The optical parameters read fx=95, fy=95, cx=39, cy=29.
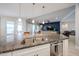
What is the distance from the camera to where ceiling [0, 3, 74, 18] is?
1.42m

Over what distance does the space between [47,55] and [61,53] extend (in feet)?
0.79

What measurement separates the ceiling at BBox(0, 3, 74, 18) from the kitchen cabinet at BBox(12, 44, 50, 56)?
0.52 meters

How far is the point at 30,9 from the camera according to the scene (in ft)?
4.87

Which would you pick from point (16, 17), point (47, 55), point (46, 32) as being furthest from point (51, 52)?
point (16, 17)

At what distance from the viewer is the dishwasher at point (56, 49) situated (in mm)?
1540

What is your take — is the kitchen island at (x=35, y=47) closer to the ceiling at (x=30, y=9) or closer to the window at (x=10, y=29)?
the window at (x=10, y=29)

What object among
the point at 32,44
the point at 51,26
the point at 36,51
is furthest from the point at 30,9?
the point at 36,51

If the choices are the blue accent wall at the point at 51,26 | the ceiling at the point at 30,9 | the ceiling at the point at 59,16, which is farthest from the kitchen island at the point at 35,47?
the ceiling at the point at 30,9

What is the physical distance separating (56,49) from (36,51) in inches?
13.9

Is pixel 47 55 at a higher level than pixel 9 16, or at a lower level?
lower

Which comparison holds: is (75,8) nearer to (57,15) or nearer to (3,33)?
(57,15)

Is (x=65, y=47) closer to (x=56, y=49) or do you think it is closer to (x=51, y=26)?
(x=56, y=49)

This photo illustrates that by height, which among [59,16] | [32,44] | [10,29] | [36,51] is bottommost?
[36,51]

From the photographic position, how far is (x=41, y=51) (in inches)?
59.7
